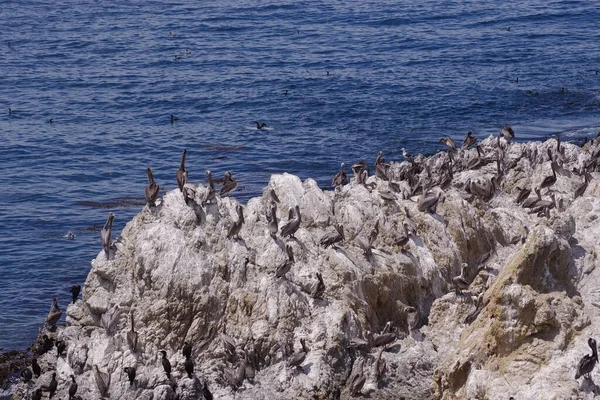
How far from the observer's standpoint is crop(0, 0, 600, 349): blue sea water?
3030cm

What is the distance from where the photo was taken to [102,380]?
1627cm

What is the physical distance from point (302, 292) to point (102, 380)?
3517mm

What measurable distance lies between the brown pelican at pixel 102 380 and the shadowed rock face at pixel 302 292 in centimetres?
16

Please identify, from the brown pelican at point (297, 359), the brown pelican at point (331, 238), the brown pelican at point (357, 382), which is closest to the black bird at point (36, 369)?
the brown pelican at point (297, 359)

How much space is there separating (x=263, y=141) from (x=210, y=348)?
19.7 meters

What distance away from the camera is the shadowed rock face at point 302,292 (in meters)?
16.2

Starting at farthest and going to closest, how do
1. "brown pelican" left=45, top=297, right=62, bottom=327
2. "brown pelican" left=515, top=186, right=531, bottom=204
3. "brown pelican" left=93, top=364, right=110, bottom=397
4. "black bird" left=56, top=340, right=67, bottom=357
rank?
"brown pelican" left=515, top=186, right=531, bottom=204 → "brown pelican" left=45, top=297, right=62, bottom=327 → "black bird" left=56, top=340, right=67, bottom=357 → "brown pelican" left=93, top=364, right=110, bottom=397

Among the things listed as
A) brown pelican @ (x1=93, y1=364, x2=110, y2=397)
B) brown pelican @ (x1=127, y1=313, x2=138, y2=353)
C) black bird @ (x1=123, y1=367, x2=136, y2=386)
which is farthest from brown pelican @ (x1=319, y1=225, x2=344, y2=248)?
brown pelican @ (x1=93, y1=364, x2=110, y2=397)

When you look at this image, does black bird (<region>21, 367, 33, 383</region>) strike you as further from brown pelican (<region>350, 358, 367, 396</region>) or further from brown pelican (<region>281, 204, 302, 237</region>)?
brown pelican (<region>350, 358, 367, 396</region>)

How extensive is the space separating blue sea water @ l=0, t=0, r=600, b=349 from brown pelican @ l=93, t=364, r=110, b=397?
4.67m

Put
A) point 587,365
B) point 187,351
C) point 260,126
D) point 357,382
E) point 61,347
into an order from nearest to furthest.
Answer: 1. point 587,365
2. point 357,382
3. point 187,351
4. point 61,347
5. point 260,126

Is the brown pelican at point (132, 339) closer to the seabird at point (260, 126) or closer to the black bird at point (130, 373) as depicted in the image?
the black bird at point (130, 373)

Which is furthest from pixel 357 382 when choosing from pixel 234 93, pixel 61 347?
pixel 234 93

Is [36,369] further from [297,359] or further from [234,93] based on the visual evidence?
[234,93]
